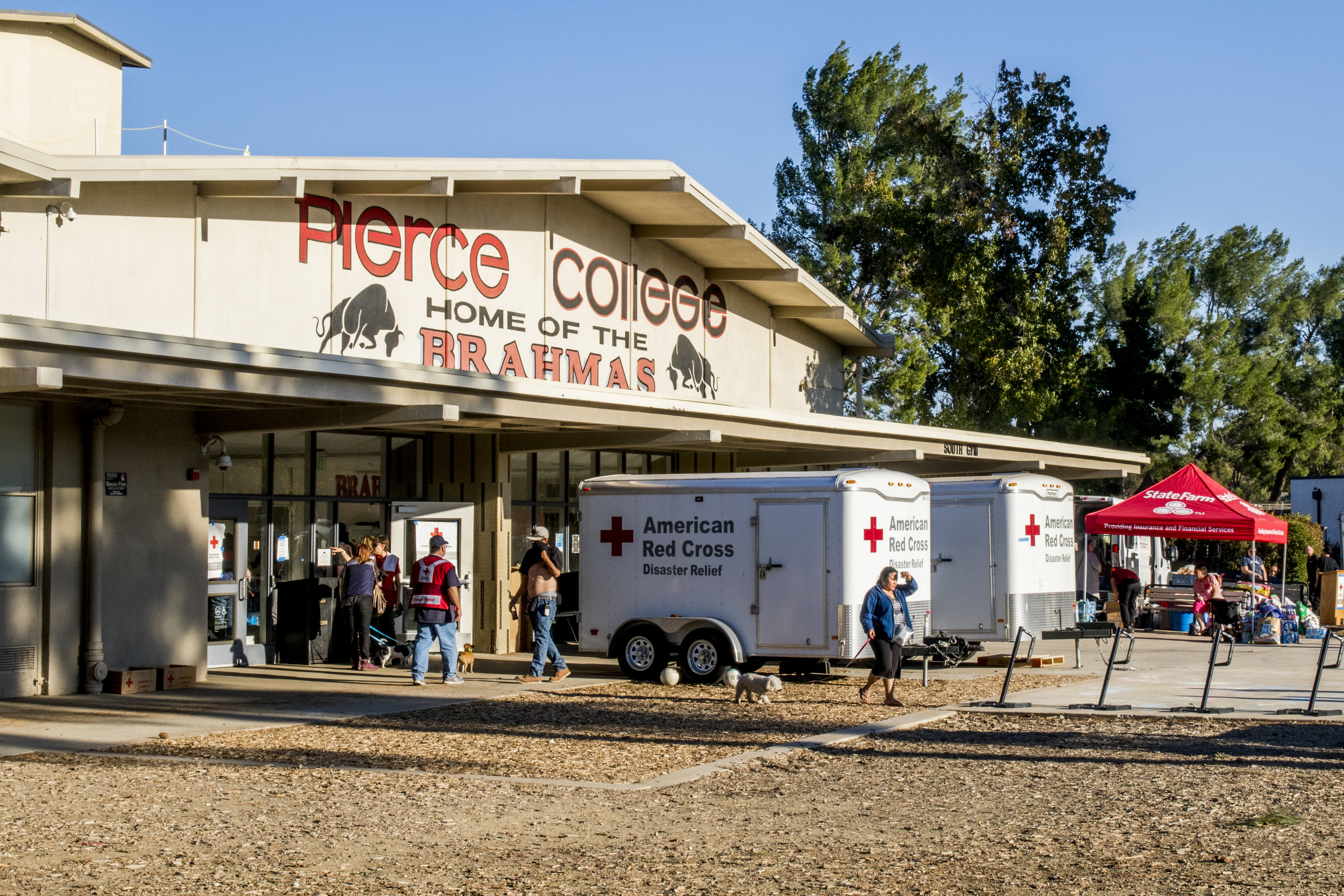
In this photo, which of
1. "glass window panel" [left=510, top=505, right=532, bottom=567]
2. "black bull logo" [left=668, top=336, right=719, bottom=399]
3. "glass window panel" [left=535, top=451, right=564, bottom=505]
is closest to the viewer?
"glass window panel" [left=510, top=505, right=532, bottom=567]

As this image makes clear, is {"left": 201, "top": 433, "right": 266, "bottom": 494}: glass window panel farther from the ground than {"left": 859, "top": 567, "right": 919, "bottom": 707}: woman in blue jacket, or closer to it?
farther from the ground

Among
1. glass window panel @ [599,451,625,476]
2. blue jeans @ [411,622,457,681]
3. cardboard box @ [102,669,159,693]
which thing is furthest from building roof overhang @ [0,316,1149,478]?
cardboard box @ [102,669,159,693]

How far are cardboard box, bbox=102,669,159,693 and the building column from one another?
16cm

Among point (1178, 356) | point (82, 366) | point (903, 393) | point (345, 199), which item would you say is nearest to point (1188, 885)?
point (82, 366)

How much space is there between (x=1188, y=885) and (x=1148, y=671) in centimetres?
1086

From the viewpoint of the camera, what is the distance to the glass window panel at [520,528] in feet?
65.4

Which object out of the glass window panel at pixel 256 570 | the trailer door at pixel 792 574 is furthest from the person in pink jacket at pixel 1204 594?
the glass window panel at pixel 256 570

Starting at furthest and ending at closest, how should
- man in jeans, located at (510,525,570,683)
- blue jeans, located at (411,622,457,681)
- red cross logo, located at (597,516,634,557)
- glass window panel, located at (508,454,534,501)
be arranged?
1. glass window panel, located at (508,454,534,501)
2. red cross logo, located at (597,516,634,557)
3. man in jeans, located at (510,525,570,683)
4. blue jeans, located at (411,622,457,681)

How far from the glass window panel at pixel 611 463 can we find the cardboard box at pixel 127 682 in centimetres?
892

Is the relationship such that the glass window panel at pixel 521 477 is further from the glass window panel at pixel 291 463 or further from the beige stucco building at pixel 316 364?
the glass window panel at pixel 291 463

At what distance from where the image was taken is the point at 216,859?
678 cm

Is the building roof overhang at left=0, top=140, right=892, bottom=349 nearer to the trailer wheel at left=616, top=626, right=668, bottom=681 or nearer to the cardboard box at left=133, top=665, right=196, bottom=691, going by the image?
the cardboard box at left=133, top=665, right=196, bottom=691

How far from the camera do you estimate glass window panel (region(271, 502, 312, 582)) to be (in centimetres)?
1727

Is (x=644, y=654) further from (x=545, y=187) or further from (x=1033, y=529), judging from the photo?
(x=545, y=187)
